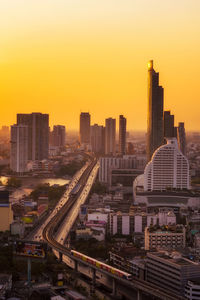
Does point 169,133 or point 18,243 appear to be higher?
point 169,133

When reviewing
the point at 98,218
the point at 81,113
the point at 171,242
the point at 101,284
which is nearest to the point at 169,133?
the point at 98,218

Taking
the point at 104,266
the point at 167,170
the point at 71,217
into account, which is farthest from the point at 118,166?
the point at 104,266

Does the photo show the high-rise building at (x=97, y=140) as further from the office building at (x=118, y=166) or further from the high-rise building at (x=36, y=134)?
the office building at (x=118, y=166)

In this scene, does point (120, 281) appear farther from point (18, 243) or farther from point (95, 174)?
point (95, 174)

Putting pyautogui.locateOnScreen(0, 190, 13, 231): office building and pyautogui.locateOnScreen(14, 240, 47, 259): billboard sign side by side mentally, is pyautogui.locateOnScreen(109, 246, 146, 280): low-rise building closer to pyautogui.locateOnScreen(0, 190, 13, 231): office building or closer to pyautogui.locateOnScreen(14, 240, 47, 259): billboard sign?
pyautogui.locateOnScreen(14, 240, 47, 259): billboard sign

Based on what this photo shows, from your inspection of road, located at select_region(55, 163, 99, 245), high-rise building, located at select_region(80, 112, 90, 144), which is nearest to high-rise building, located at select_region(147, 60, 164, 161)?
road, located at select_region(55, 163, 99, 245)

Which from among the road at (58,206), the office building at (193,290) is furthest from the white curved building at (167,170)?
the office building at (193,290)

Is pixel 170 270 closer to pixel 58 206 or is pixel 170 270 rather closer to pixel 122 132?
pixel 58 206
